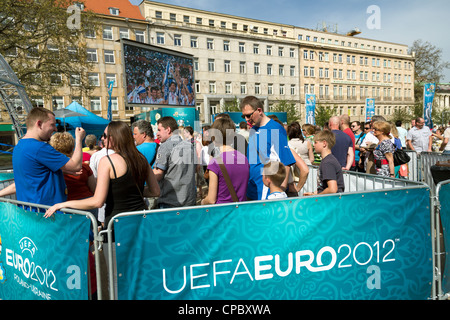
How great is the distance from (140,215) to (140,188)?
2.37 feet

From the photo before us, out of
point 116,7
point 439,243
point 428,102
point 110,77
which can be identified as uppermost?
point 116,7

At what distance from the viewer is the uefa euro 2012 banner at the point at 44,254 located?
98.4 inches

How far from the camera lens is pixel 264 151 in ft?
12.4

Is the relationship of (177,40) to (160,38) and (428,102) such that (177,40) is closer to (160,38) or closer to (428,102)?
(160,38)

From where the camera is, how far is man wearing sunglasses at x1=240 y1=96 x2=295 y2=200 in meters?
3.77

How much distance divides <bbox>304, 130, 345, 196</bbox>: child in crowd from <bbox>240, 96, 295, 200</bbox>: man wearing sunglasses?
0.50 meters

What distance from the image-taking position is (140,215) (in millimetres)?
2439

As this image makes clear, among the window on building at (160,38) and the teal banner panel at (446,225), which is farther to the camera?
the window on building at (160,38)

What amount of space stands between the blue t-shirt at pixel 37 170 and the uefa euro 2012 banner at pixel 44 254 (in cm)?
23

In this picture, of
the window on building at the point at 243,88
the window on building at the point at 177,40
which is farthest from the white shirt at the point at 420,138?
the window on building at the point at 243,88

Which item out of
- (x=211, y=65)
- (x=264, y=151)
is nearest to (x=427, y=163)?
(x=264, y=151)

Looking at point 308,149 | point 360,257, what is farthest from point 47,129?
point 308,149

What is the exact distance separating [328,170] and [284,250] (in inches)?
61.4

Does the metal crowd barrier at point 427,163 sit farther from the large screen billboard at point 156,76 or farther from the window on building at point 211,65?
the window on building at point 211,65
